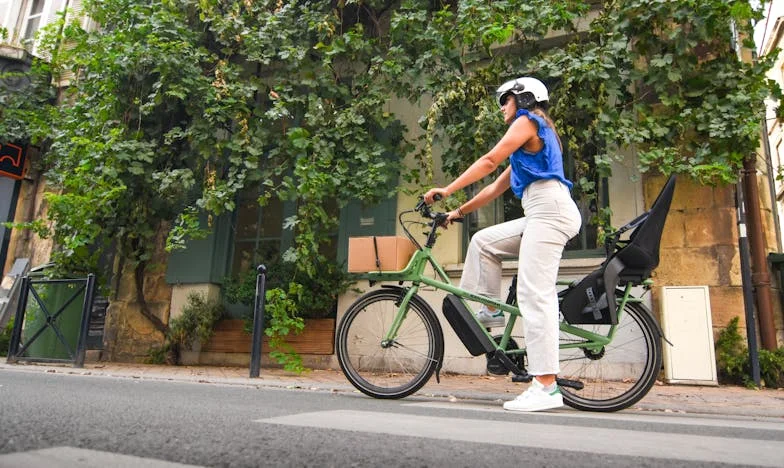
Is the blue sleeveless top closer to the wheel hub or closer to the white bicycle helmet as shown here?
the white bicycle helmet

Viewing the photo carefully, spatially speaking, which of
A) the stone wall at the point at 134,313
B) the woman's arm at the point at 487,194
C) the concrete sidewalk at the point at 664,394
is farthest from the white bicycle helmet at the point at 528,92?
the stone wall at the point at 134,313

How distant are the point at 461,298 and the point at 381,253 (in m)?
0.60

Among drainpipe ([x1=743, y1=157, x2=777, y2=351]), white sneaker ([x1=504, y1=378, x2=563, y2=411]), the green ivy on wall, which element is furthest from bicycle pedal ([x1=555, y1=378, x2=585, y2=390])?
drainpipe ([x1=743, y1=157, x2=777, y2=351])

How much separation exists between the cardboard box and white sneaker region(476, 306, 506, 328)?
60 cm

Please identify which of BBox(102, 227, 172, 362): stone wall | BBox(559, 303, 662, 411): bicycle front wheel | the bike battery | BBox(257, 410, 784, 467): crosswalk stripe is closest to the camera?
BBox(257, 410, 784, 467): crosswalk stripe

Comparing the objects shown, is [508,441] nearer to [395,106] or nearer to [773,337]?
[773,337]

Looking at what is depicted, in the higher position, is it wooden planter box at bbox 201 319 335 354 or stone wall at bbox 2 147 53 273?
stone wall at bbox 2 147 53 273

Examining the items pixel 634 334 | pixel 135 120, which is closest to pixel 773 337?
pixel 634 334

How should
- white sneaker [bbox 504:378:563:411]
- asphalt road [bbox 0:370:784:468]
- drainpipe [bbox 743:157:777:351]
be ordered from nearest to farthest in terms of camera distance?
1. asphalt road [bbox 0:370:784:468]
2. white sneaker [bbox 504:378:563:411]
3. drainpipe [bbox 743:157:777:351]

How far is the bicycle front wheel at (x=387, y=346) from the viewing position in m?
3.51

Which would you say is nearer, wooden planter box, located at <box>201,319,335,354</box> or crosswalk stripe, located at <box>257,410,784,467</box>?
crosswalk stripe, located at <box>257,410,784,467</box>

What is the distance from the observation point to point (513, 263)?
237 inches

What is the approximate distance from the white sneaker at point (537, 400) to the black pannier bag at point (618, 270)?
1.72ft

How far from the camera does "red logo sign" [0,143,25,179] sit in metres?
10.1
